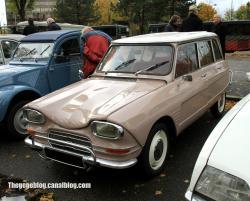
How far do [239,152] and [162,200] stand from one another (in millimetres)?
1871

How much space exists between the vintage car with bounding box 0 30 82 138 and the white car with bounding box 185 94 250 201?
14.1 ft

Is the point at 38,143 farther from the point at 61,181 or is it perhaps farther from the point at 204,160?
the point at 204,160

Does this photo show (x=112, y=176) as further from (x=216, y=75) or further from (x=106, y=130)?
(x=216, y=75)

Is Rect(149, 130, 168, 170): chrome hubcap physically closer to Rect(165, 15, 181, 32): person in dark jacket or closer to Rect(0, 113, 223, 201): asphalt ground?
Rect(0, 113, 223, 201): asphalt ground

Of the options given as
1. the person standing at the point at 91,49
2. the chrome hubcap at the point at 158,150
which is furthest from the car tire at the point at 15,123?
the chrome hubcap at the point at 158,150

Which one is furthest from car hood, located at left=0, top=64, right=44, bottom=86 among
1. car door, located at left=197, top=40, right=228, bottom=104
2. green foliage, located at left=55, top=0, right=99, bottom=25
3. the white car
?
green foliage, located at left=55, top=0, right=99, bottom=25

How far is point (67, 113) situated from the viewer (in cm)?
425

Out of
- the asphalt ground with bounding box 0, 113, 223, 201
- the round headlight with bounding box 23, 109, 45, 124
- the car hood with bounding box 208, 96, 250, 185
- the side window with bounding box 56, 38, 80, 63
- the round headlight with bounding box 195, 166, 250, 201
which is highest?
the side window with bounding box 56, 38, 80, 63

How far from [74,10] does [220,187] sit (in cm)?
4827

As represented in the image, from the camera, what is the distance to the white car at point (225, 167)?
2.28m

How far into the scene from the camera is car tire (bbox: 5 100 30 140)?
6133 millimetres

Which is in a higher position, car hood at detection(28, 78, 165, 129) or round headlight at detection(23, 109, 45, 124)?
car hood at detection(28, 78, 165, 129)

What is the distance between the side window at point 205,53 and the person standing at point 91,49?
6.92 feet

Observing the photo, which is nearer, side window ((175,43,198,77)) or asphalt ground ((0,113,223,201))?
asphalt ground ((0,113,223,201))
